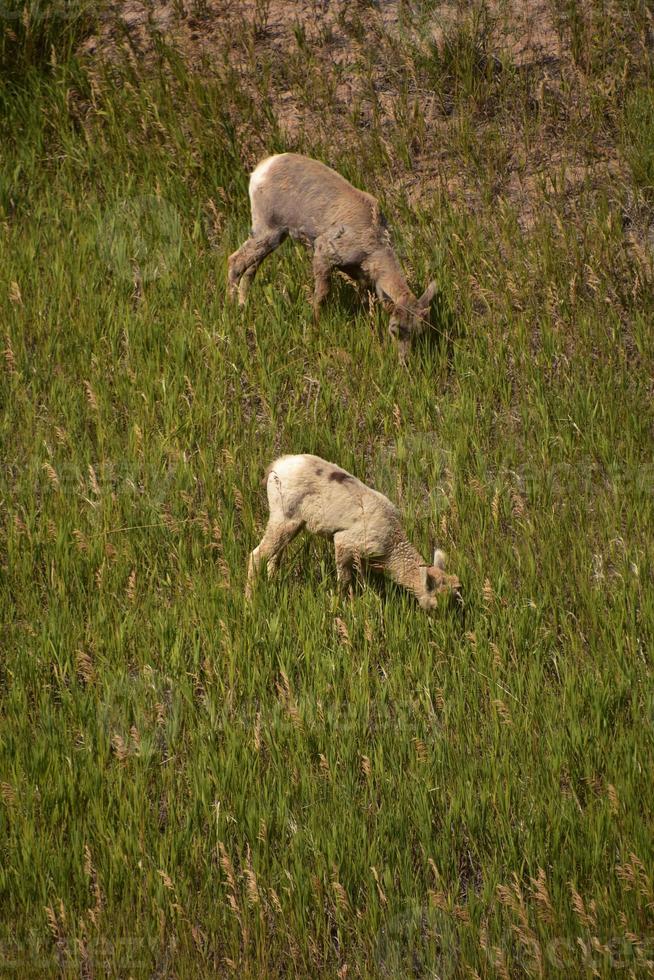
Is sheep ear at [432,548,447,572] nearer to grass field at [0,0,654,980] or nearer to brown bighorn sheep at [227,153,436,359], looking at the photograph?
grass field at [0,0,654,980]

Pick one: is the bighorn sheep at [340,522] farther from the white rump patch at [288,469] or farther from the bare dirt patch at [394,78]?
the bare dirt patch at [394,78]

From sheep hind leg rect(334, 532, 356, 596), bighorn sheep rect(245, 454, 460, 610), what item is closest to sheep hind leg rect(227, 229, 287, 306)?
bighorn sheep rect(245, 454, 460, 610)

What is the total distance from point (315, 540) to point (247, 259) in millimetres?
2581

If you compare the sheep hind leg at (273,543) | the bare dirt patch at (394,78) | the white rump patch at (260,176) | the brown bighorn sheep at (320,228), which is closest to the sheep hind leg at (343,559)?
the sheep hind leg at (273,543)

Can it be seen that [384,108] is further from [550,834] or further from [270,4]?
[550,834]

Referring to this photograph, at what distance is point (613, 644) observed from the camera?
585cm

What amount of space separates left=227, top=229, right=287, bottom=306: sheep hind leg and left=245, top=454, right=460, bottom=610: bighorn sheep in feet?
7.51

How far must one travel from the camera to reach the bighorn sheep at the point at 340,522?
6.16 meters

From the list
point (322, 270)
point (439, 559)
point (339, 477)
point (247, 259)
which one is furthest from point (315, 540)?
point (247, 259)

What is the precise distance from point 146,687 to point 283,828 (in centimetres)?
103

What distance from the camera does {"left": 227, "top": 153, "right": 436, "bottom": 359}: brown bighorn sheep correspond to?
8.05 metres

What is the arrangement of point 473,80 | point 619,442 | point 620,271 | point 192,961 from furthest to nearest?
point 473,80, point 620,271, point 619,442, point 192,961

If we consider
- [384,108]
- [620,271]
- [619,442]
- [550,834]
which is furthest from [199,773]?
[384,108]

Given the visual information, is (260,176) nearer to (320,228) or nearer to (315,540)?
(320,228)
